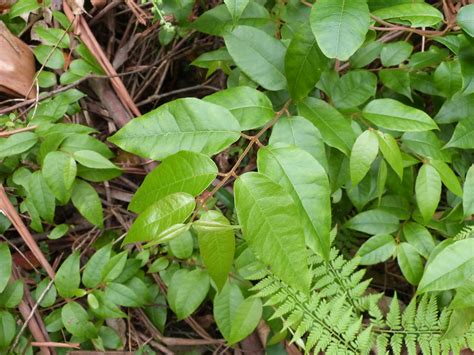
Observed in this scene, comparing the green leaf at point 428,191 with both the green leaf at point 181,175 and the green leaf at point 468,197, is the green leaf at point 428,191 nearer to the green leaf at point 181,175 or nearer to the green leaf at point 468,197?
the green leaf at point 468,197

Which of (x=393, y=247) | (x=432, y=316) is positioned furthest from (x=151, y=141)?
(x=432, y=316)

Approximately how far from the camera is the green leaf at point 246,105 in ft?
3.40

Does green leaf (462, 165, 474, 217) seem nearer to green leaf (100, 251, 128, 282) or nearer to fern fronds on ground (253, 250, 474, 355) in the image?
fern fronds on ground (253, 250, 474, 355)

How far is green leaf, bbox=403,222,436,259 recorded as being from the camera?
1337mm

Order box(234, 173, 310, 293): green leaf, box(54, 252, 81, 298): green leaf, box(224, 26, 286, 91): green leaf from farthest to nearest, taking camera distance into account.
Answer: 1. box(54, 252, 81, 298): green leaf
2. box(224, 26, 286, 91): green leaf
3. box(234, 173, 310, 293): green leaf

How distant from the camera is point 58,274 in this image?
4.46ft

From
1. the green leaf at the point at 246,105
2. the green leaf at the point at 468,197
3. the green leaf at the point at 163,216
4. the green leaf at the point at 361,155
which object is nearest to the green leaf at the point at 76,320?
the green leaf at the point at 163,216

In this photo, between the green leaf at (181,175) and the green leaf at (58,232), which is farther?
the green leaf at (58,232)

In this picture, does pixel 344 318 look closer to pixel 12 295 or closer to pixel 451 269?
pixel 451 269

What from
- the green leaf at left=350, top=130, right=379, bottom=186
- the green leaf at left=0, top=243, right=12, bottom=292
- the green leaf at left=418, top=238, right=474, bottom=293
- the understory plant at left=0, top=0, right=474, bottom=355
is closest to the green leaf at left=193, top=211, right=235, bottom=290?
the understory plant at left=0, top=0, right=474, bottom=355

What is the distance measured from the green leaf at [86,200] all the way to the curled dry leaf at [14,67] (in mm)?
367

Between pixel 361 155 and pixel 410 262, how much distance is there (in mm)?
431

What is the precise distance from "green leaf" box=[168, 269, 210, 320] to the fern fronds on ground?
0.18 meters

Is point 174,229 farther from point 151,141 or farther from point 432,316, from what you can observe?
point 432,316
